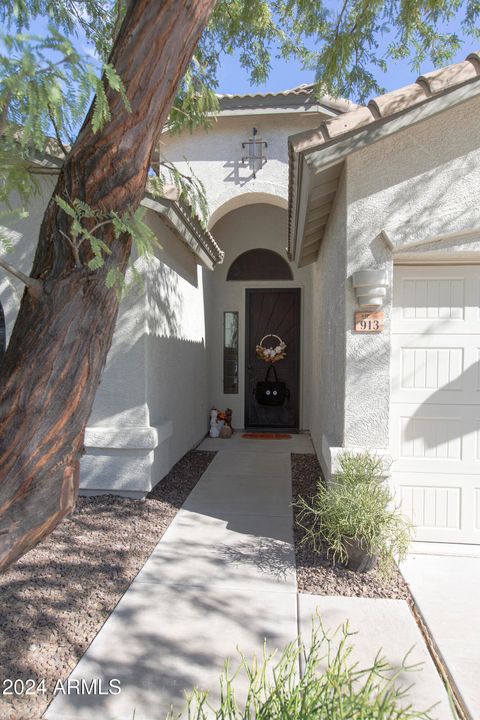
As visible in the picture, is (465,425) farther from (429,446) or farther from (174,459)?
(174,459)

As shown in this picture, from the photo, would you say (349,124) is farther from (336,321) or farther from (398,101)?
(336,321)

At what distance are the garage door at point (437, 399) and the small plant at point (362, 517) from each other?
392mm

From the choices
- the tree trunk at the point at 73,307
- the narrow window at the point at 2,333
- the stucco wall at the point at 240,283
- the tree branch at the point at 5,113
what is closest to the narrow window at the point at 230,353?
the stucco wall at the point at 240,283

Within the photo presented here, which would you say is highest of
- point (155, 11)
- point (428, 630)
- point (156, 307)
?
point (155, 11)

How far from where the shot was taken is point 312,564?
14.4ft

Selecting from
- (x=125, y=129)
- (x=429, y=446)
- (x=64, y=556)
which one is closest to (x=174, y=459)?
(x=64, y=556)

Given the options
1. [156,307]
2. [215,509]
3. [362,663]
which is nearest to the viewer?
[362,663]

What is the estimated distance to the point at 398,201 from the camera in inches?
182

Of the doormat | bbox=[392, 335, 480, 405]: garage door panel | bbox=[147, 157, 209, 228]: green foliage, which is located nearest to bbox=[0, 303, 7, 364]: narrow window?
bbox=[147, 157, 209, 228]: green foliage

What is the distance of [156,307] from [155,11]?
4.47 meters

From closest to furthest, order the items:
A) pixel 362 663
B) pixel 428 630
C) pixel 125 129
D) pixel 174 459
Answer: pixel 125 129 < pixel 362 663 < pixel 428 630 < pixel 174 459

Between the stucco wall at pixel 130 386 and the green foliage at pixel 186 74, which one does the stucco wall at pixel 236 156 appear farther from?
the stucco wall at pixel 130 386

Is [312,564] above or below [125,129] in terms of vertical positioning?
below

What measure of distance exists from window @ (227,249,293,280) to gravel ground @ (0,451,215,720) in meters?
6.46
